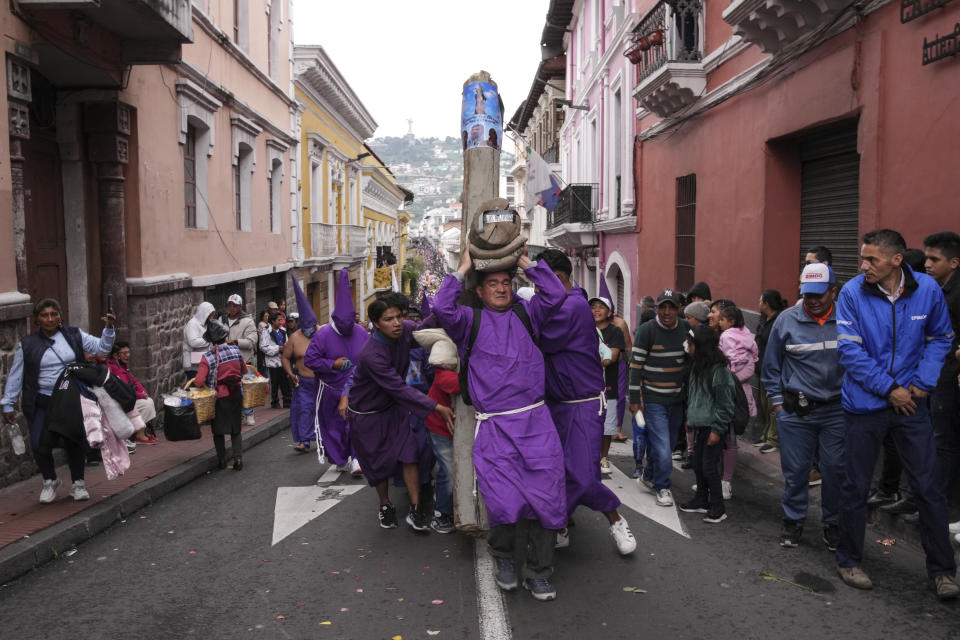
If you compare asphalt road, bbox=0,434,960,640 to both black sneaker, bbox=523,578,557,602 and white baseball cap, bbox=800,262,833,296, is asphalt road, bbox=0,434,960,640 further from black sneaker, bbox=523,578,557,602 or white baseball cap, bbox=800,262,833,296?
white baseball cap, bbox=800,262,833,296

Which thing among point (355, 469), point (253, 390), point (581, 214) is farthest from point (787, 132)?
point (581, 214)

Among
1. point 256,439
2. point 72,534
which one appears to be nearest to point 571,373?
point 72,534

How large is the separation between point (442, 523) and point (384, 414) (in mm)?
951

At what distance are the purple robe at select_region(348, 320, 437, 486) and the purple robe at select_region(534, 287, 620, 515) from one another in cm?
130

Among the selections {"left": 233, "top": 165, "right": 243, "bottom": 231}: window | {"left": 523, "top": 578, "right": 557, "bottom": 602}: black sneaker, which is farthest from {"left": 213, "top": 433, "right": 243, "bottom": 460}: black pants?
{"left": 233, "top": 165, "right": 243, "bottom": 231}: window

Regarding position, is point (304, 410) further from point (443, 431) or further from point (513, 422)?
point (513, 422)

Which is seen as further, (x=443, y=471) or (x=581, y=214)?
(x=581, y=214)

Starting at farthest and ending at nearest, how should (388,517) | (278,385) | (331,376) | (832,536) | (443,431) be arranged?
(278,385)
(331,376)
(388,517)
(443,431)
(832,536)

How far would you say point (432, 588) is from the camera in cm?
482

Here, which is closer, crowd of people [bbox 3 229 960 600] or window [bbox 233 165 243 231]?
crowd of people [bbox 3 229 960 600]

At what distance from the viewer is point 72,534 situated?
5891 millimetres

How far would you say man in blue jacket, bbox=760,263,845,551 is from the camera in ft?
17.4

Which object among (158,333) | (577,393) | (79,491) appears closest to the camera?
(577,393)

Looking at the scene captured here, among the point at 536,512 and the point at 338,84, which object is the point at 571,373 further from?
the point at 338,84
